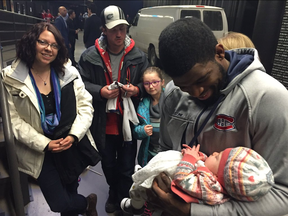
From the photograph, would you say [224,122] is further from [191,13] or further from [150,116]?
[191,13]

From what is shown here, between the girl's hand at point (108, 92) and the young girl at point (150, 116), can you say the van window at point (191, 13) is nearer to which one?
the young girl at point (150, 116)

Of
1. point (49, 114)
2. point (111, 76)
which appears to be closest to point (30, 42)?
point (49, 114)

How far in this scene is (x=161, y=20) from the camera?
7129mm

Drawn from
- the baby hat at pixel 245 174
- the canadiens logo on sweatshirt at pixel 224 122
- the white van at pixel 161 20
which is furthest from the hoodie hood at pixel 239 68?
the white van at pixel 161 20

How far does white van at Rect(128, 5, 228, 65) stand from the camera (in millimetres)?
6293

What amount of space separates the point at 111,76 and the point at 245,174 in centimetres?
168

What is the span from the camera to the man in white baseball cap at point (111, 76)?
2.33 metres

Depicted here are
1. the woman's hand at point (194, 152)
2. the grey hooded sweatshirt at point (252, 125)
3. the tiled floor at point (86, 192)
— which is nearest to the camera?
the grey hooded sweatshirt at point (252, 125)

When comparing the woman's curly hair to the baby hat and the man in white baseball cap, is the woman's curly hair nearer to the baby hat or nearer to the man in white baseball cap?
the man in white baseball cap

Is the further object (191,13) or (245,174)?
(191,13)

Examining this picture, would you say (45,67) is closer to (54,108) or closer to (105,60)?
(54,108)

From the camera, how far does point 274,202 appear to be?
983mm

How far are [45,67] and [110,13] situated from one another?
84 cm

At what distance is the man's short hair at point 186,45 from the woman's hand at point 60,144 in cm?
134
